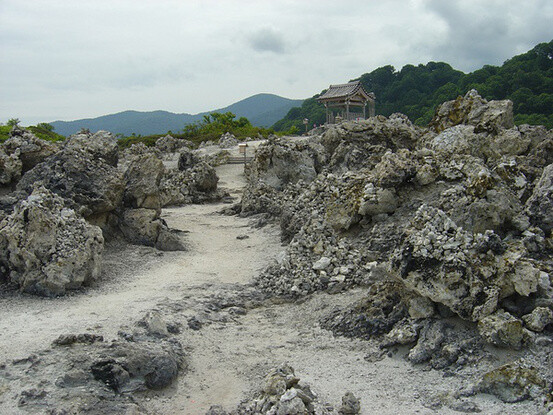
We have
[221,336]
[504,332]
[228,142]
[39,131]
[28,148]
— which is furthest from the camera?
[39,131]

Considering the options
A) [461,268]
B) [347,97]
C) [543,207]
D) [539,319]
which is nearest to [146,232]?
[461,268]

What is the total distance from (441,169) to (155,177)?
8008mm

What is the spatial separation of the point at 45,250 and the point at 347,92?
30.3 meters

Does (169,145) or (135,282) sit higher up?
(169,145)

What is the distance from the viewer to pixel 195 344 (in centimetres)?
800

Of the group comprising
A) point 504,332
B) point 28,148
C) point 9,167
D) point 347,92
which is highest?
point 347,92

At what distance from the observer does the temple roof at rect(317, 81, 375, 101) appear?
122 feet

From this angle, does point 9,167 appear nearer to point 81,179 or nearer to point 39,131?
point 81,179

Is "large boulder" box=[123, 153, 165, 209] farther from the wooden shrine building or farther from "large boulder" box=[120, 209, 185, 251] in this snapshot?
the wooden shrine building

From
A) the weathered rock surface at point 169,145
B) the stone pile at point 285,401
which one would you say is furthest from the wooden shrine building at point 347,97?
the stone pile at point 285,401

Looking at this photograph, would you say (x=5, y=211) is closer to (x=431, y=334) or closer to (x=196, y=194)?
(x=431, y=334)

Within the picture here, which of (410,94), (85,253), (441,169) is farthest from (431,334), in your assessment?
(410,94)

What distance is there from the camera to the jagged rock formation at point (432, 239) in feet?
22.9

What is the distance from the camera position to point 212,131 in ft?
173
